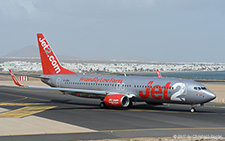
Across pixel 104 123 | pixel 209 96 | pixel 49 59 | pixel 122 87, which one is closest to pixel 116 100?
pixel 122 87

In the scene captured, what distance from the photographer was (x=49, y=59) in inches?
2024

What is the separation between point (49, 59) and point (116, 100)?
52.8 feet

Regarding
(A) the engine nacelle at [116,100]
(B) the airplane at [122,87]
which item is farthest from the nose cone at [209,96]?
(A) the engine nacelle at [116,100]

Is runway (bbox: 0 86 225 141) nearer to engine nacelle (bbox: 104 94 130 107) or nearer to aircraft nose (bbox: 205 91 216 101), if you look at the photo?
engine nacelle (bbox: 104 94 130 107)

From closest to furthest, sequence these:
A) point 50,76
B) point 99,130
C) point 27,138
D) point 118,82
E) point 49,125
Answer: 1. point 27,138
2. point 99,130
3. point 49,125
4. point 118,82
5. point 50,76

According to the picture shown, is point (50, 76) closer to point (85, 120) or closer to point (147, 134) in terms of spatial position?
point (85, 120)

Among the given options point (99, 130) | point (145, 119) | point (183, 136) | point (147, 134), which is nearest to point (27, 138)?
point (99, 130)

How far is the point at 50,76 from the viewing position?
5084 cm

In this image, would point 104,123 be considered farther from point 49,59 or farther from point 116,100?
point 49,59

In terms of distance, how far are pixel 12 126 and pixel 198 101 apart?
21.5 m

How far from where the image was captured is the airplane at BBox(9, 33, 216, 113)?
128 feet

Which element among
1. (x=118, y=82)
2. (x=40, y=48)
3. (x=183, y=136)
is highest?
(x=40, y=48)

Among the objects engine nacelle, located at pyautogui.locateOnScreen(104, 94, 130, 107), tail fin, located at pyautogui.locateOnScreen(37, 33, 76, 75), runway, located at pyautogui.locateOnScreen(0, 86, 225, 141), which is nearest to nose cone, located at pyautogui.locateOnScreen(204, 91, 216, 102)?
runway, located at pyautogui.locateOnScreen(0, 86, 225, 141)

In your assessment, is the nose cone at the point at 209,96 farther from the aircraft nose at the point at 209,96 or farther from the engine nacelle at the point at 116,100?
the engine nacelle at the point at 116,100
